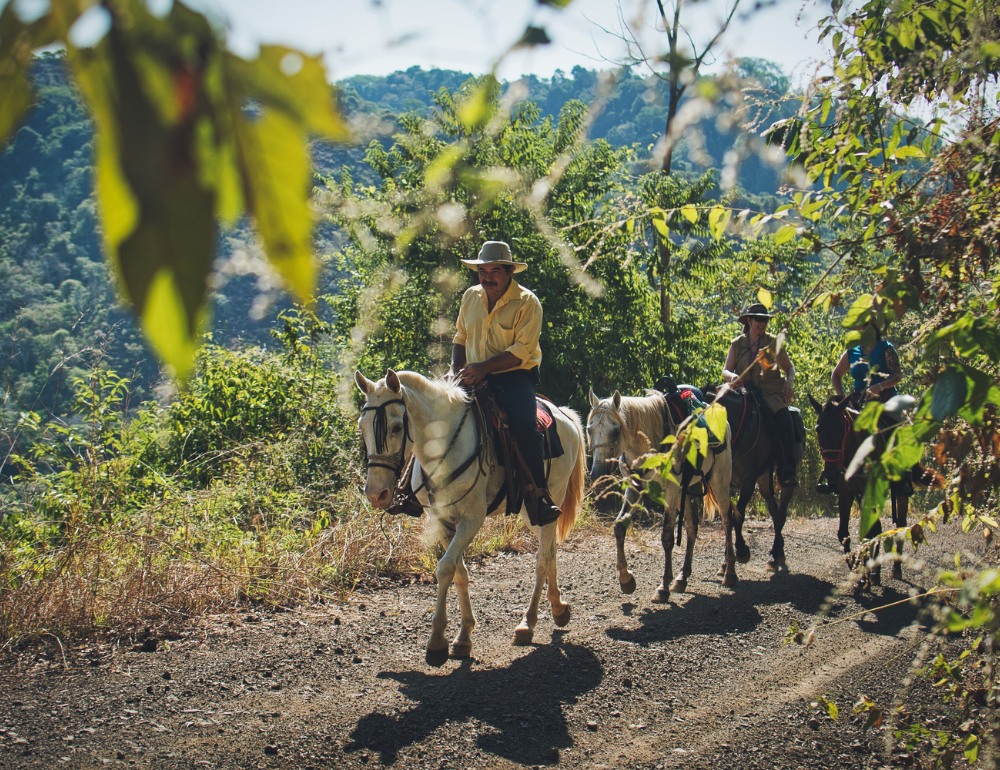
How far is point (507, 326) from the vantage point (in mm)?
4805

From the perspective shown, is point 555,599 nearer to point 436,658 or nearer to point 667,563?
point 436,658

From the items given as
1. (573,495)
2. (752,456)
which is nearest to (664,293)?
(752,456)

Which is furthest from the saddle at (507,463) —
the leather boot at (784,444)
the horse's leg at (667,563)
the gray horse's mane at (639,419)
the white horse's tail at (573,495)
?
the leather boot at (784,444)

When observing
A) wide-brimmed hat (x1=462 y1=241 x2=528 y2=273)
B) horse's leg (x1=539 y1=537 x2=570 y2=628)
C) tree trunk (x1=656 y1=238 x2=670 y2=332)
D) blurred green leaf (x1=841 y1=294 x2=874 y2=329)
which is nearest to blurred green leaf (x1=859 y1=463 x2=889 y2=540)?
blurred green leaf (x1=841 y1=294 x2=874 y2=329)

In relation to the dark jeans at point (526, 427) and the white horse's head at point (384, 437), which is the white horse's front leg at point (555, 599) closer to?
the dark jeans at point (526, 427)

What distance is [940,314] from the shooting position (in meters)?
1.80

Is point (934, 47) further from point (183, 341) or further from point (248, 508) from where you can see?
point (248, 508)

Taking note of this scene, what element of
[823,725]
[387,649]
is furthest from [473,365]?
[823,725]

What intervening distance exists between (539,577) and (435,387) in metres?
1.59

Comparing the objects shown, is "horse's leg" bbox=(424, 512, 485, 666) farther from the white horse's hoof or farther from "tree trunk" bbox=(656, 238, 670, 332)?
"tree trunk" bbox=(656, 238, 670, 332)

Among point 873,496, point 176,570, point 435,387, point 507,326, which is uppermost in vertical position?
point 507,326

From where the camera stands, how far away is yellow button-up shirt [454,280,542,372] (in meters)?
4.76

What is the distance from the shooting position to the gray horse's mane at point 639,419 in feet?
19.2

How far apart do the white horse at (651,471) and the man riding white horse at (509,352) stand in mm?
967
